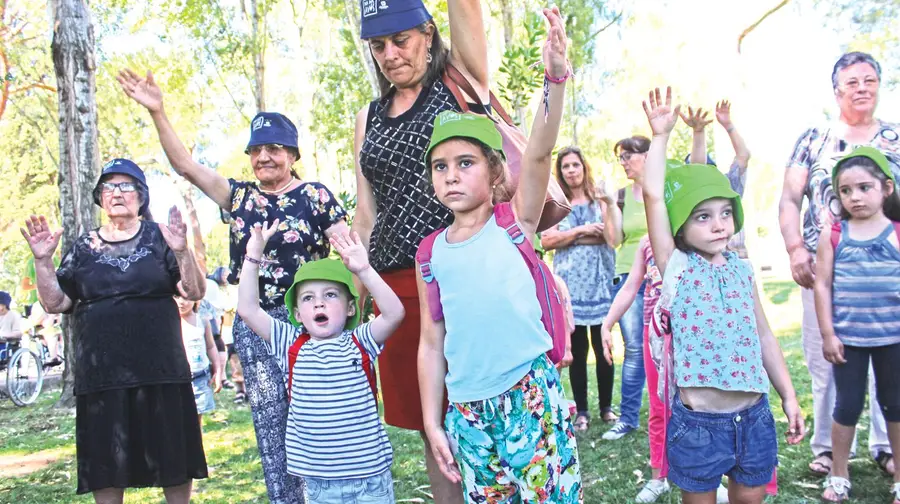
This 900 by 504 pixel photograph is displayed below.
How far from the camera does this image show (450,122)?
2.72m

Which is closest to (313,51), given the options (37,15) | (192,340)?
(37,15)

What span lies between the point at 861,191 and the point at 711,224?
4.51 ft

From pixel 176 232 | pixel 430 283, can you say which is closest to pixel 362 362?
pixel 430 283

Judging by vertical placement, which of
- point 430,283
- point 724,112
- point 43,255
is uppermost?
point 724,112

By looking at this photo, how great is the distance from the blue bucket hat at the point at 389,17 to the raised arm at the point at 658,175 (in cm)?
104

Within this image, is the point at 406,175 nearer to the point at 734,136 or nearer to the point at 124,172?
the point at 124,172

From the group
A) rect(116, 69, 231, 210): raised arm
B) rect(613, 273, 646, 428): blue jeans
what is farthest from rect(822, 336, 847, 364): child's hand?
rect(116, 69, 231, 210): raised arm

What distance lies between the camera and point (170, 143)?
3891 millimetres

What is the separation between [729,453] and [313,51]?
2942 cm

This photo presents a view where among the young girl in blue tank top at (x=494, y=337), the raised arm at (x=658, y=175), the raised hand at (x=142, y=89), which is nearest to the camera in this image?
the young girl in blue tank top at (x=494, y=337)

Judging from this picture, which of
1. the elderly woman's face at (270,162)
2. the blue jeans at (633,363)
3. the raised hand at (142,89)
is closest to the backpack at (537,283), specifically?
the elderly woman's face at (270,162)

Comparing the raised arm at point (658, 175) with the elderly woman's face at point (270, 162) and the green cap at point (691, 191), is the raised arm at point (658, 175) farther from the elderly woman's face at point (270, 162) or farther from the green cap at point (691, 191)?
the elderly woman's face at point (270, 162)

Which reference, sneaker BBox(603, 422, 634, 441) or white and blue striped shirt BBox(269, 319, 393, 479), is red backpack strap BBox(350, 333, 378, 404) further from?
sneaker BBox(603, 422, 634, 441)

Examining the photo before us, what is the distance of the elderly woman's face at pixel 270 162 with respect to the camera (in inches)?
162
